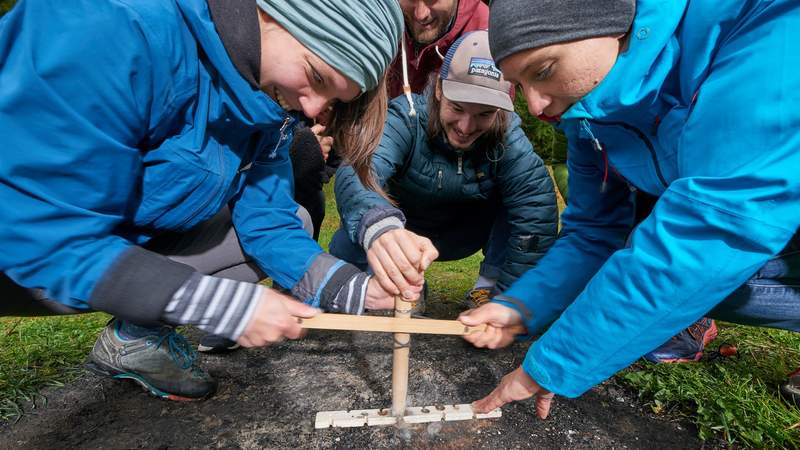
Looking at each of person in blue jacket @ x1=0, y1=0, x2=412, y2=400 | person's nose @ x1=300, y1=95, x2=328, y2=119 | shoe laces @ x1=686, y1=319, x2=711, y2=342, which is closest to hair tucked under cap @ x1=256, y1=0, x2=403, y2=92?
person in blue jacket @ x1=0, y1=0, x2=412, y2=400

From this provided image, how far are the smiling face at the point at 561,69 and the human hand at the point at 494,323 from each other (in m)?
0.73

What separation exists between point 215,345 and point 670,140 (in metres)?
1.97

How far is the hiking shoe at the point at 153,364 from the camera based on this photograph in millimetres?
1810

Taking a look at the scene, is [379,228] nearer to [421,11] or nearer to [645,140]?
[645,140]

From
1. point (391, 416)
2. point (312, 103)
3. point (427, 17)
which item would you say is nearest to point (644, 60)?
point (312, 103)

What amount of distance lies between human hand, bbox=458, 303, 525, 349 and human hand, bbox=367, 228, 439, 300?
259mm

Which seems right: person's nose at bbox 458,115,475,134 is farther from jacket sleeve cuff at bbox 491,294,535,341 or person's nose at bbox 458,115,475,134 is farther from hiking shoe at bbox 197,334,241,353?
hiking shoe at bbox 197,334,241,353

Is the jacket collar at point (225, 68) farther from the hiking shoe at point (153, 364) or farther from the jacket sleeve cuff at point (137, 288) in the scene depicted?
the hiking shoe at point (153, 364)

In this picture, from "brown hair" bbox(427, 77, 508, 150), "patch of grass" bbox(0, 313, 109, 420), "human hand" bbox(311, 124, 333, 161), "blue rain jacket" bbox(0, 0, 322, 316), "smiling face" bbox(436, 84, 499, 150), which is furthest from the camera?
"human hand" bbox(311, 124, 333, 161)

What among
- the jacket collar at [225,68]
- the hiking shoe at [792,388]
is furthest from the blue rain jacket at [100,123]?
the hiking shoe at [792,388]

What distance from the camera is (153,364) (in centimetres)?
Result: 182

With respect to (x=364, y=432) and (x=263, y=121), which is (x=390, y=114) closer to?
(x=263, y=121)

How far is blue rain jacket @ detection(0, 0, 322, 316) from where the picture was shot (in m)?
1.12

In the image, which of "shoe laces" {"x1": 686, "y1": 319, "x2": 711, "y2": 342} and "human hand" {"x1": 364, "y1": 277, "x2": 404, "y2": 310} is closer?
"human hand" {"x1": 364, "y1": 277, "x2": 404, "y2": 310}
